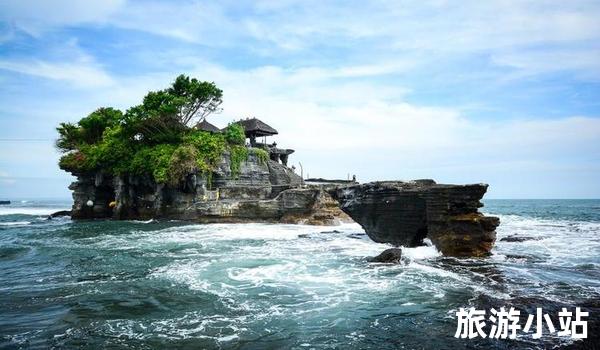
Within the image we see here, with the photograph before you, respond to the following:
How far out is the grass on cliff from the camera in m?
30.9

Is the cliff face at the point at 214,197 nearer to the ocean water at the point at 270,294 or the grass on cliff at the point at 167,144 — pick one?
the grass on cliff at the point at 167,144

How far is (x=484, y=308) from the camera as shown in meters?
8.26

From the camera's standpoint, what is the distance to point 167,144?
32906mm

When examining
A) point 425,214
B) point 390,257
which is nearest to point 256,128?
point 425,214

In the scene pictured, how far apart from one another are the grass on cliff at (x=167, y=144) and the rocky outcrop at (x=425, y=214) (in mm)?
15650

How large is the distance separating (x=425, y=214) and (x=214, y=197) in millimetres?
19312

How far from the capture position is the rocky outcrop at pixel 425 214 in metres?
15.0

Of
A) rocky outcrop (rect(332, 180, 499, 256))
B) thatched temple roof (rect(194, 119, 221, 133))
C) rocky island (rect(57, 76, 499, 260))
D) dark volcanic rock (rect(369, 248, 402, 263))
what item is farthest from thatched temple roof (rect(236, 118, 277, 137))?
dark volcanic rock (rect(369, 248, 402, 263))

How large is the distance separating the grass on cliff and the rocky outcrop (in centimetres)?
1565

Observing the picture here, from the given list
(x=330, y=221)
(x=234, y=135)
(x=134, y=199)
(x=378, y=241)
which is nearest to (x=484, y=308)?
(x=378, y=241)

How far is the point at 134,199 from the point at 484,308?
108 ft

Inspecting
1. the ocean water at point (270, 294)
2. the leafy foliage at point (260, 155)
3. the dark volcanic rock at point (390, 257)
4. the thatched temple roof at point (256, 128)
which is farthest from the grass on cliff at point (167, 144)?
the dark volcanic rock at point (390, 257)

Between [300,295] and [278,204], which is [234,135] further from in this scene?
[300,295]

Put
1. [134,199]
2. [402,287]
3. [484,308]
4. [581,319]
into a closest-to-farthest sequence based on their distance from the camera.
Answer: [581,319]
[484,308]
[402,287]
[134,199]
